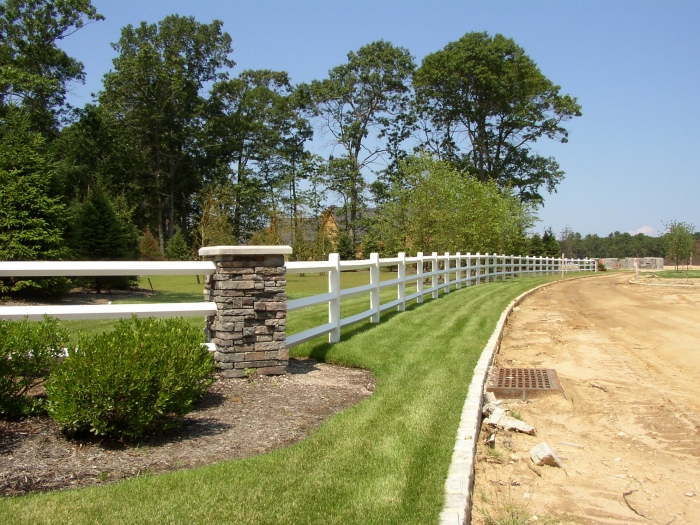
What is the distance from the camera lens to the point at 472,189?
100 ft

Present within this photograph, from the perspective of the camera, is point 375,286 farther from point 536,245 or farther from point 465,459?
point 536,245

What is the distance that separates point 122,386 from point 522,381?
15.1ft

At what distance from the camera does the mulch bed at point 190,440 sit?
3.75 m

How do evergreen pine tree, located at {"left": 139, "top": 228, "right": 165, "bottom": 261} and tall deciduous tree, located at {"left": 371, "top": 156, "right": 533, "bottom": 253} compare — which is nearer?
tall deciduous tree, located at {"left": 371, "top": 156, "right": 533, "bottom": 253}

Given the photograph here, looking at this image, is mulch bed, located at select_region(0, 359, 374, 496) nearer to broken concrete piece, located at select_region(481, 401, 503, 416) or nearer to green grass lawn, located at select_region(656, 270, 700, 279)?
broken concrete piece, located at select_region(481, 401, 503, 416)

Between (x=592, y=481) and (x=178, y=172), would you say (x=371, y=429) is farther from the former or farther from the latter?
(x=178, y=172)

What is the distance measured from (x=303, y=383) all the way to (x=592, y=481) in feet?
9.79

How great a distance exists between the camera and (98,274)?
5.61 m

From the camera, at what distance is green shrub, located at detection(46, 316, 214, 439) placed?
13.3 ft

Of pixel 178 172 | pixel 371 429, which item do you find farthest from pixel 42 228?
pixel 178 172

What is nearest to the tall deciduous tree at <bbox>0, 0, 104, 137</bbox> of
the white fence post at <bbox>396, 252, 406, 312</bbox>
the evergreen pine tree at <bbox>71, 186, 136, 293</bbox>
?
the evergreen pine tree at <bbox>71, 186, 136, 293</bbox>

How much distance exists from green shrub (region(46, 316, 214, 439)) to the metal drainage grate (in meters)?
3.60

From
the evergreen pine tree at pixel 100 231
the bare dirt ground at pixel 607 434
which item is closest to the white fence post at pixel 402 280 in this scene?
the bare dirt ground at pixel 607 434

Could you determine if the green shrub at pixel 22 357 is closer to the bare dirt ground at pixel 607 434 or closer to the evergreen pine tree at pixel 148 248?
the bare dirt ground at pixel 607 434
